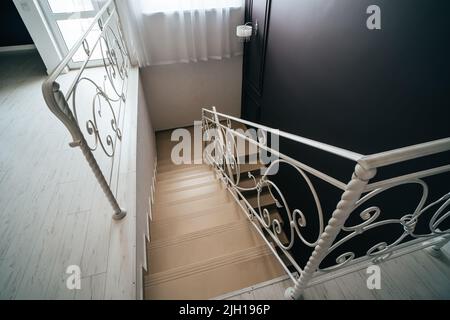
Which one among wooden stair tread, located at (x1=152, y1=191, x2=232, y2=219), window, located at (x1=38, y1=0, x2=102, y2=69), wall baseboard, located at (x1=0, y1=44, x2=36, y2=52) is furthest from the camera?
wall baseboard, located at (x1=0, y1=44, x2=36, y2=52)

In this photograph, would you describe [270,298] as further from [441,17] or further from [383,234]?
[441,17]

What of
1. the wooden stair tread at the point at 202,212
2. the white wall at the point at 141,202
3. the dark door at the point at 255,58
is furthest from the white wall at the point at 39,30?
the dark door at the point at 255,58

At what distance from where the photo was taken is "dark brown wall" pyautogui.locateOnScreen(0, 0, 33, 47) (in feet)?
10.3

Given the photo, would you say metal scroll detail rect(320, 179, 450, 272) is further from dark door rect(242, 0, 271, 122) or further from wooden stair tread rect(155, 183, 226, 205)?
dark door rect(242, 0, 271, 122)

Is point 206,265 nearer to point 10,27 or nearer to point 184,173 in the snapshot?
point 184,173

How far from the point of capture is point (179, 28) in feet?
10.00

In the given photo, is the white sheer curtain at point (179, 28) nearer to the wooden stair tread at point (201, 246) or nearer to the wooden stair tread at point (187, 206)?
the wooden stair tread at point (187, 206)

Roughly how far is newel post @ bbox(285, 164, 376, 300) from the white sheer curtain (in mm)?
3283

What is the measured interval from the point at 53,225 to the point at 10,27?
3884 millimetres

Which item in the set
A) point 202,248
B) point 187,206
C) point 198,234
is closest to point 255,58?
point 187,206

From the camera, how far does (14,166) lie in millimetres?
Answer: 1516

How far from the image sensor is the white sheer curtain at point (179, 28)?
9.29 feet

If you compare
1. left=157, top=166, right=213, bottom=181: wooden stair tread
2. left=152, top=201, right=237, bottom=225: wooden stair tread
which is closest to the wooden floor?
left=152, top=201, right=237, bottom=225: wooden stair tread

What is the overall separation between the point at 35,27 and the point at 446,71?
3.73 m
